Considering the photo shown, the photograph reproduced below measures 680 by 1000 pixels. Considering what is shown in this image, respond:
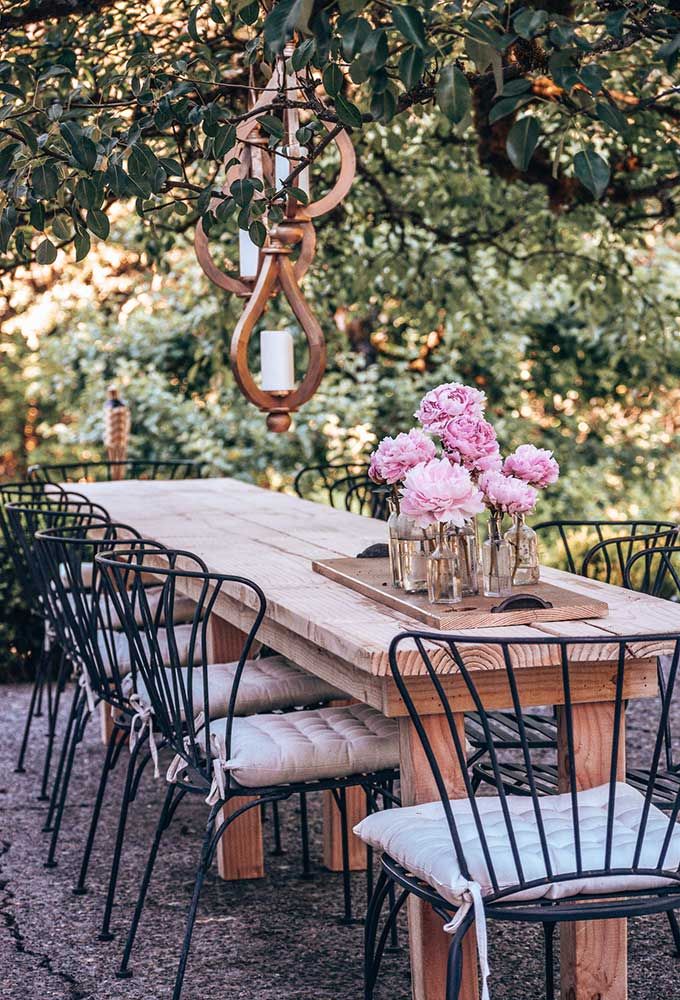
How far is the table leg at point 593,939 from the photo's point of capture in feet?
7.17

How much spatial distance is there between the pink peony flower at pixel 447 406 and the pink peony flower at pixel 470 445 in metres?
0.02

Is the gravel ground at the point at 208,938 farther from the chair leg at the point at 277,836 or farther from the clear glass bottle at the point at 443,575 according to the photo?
the clear glass bottle at the point at 443,575

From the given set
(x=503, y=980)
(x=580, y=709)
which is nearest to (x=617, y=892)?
(x=580, y=709)

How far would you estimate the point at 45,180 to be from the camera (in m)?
2.54

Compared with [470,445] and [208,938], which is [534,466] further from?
[208,938]

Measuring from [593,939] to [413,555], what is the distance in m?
0.79

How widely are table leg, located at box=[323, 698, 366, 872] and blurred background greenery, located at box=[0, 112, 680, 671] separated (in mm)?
2608

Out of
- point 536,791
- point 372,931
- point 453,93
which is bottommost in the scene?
point 372,931

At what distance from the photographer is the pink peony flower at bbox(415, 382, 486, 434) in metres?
2.44

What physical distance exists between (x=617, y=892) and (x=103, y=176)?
66.5 inches

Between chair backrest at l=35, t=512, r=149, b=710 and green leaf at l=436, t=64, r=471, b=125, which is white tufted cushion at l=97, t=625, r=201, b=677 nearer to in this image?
chair backrest at l=35, t=512, r=149, b=710

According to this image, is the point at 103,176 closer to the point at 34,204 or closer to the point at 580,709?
the point at 34,204

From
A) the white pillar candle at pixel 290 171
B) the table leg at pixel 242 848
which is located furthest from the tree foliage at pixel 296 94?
the table leg at pixel 242 848

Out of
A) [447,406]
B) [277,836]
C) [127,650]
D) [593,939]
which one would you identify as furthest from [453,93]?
[277,836]
